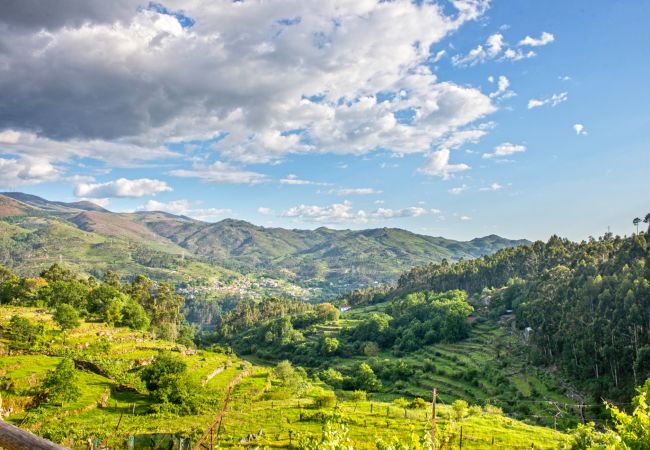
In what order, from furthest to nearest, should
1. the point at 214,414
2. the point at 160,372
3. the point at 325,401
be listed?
the point at 325,401 → the point at 160,372 → the point at 214,414

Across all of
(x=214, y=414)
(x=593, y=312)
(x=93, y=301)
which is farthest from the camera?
(x=93, y=301)

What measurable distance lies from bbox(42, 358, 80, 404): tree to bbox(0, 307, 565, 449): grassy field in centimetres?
97

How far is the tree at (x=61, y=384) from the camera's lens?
139ft

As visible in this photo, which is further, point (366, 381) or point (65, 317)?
point (366, 381)

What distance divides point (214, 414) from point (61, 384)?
656 inches

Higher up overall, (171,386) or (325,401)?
(171,386)

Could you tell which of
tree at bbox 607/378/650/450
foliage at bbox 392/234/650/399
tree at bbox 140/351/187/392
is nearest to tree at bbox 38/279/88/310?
tree at bbox 140/351/187/392

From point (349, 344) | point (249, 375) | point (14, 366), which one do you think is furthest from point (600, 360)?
point (14, 366)

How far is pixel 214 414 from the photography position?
48906 millimetres

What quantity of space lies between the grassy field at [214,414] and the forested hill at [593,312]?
23539 millimetres

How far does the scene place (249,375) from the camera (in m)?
75.7

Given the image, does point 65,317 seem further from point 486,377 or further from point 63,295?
point 486,377

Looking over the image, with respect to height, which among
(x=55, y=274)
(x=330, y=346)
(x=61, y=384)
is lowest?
(x=330, y=346)

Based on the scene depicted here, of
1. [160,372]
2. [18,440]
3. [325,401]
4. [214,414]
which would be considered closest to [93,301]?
[160,372]
